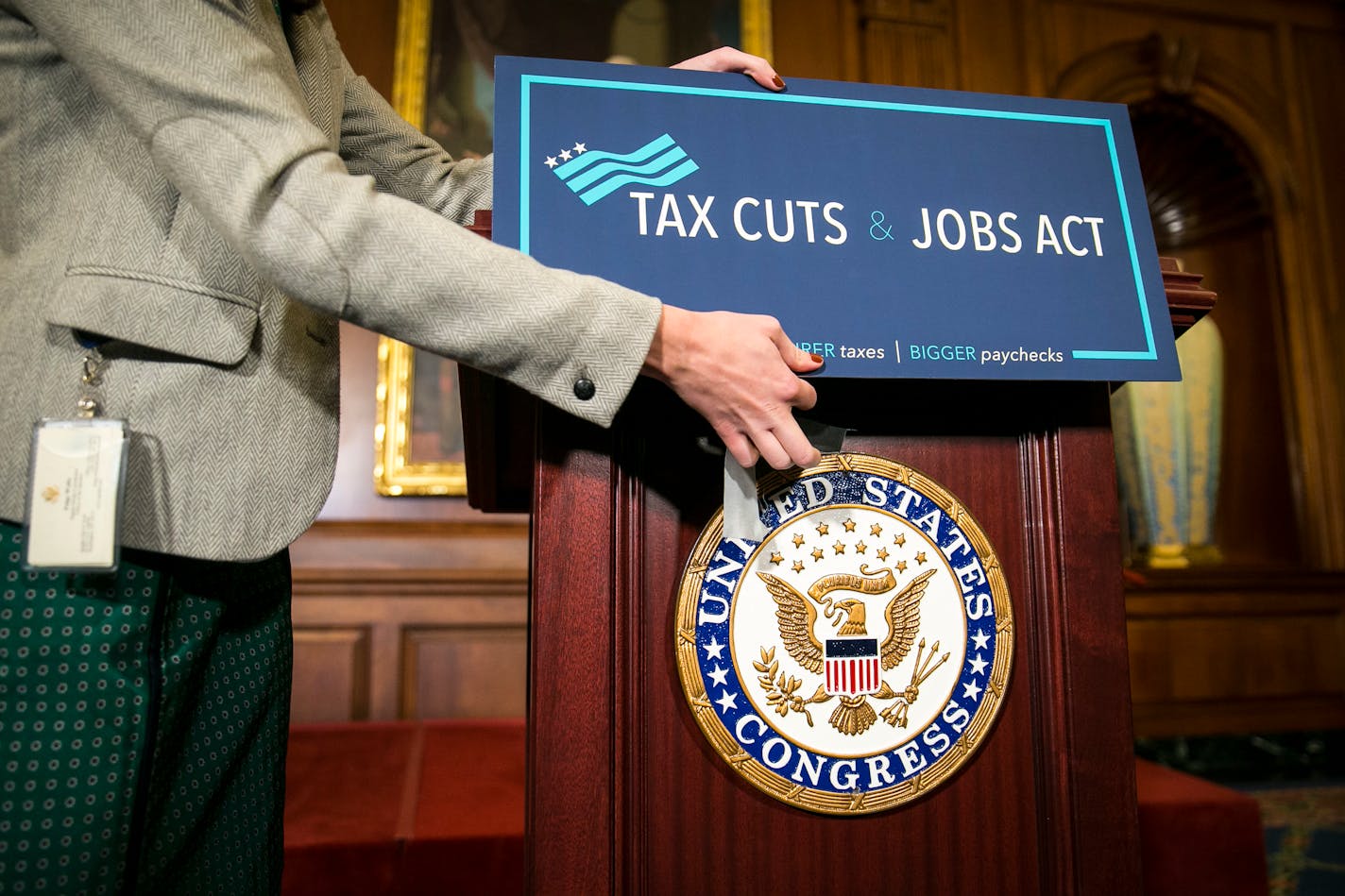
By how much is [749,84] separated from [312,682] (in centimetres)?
263

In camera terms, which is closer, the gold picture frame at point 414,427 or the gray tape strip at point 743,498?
the gray tape strip at point 743,498

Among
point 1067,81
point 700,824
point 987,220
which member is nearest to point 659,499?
point 700,824

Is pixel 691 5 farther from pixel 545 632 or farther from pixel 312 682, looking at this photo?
pixel 545 632

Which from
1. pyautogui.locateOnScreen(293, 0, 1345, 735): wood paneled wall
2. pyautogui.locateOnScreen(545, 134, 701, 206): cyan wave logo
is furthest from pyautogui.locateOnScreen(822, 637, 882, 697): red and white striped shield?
pyautogui.locateOnScreen(293, 0, 1345, 735): wood paneled wall

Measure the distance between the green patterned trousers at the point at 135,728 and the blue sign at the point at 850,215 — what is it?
41cm

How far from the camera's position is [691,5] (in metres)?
3.39

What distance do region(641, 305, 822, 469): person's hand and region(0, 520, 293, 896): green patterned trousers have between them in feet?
1.42

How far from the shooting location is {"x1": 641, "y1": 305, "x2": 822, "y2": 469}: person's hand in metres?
0.62

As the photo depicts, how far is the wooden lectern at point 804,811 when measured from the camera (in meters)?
0.65

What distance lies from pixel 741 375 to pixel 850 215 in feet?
0.59

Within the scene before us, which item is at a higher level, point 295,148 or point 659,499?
point 295,148

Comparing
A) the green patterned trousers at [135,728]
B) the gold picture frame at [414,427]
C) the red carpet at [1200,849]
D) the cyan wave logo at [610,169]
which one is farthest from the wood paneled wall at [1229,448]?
the cyan wave logo at [610,169]

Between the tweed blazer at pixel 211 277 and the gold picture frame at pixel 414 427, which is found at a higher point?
the gold picture frame at pixel 414 427

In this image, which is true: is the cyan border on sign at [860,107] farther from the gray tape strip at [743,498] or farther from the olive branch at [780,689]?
the olive branch at [780,689]
